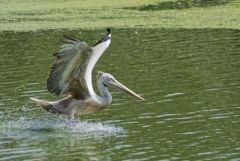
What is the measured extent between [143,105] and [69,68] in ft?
5.26

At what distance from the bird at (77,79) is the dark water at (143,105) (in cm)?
21

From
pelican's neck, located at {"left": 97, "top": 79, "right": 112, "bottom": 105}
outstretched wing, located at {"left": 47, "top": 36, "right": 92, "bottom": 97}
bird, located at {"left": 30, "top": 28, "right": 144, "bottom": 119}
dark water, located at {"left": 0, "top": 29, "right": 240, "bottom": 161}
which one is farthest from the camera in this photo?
pelican's neck, located at {"left": 97, "top": 79, "right": 112, "bottom": 105}

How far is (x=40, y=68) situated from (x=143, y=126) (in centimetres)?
507

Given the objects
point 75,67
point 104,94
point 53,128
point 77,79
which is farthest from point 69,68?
point 53,128

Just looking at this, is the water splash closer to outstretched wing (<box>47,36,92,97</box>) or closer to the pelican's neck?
the pelican's neck

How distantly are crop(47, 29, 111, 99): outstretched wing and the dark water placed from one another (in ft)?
1.52

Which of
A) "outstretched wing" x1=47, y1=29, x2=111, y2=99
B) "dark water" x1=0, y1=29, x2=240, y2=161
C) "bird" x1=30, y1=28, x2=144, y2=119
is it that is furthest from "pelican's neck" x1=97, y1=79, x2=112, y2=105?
"dark water" x1=0, y1=29, x2=240, y2=161

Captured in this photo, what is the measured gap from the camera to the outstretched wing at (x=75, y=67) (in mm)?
9562

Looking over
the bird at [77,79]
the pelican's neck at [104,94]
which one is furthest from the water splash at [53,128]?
the pelican's neck at [104,94]

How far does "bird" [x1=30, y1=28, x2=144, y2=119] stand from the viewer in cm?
962

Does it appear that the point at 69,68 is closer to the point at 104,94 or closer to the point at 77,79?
the point at 77,79

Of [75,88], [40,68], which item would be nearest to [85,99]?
[75,88]

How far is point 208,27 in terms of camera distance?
18.2 metres

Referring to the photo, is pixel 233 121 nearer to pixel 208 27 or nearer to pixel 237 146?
pixel 237 146
